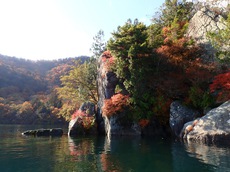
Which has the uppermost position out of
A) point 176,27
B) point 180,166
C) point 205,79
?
point 176,27

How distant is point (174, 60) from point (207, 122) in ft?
28.1

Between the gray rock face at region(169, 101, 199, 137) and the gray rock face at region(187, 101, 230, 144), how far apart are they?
3.45m

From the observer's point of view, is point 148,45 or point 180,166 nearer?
point 180,166

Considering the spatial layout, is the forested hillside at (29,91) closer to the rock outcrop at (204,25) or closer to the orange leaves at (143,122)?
the orange leaves at (143,122)

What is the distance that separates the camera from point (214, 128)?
62.2 feet

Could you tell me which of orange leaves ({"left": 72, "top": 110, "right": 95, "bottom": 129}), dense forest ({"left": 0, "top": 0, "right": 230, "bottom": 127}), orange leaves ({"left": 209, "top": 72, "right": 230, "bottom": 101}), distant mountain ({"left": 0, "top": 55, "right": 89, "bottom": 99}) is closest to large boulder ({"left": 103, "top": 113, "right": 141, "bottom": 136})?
dense forest ({"left": 0, "top": 0, "right": 230, "bottom": 127})

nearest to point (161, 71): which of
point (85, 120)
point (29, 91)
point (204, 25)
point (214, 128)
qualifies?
point (204, 25)

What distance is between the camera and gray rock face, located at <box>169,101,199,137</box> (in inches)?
947

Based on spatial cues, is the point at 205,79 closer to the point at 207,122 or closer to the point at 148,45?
the point at 207,122

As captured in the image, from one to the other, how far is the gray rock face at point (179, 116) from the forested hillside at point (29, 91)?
24.8 m

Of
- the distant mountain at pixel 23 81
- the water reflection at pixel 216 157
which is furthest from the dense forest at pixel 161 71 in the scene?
the distant mountain at pixel 23 81

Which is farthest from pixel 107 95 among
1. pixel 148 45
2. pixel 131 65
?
pixel 148 45

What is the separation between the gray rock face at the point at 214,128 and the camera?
60.2ft

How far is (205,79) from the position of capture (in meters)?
24.0
